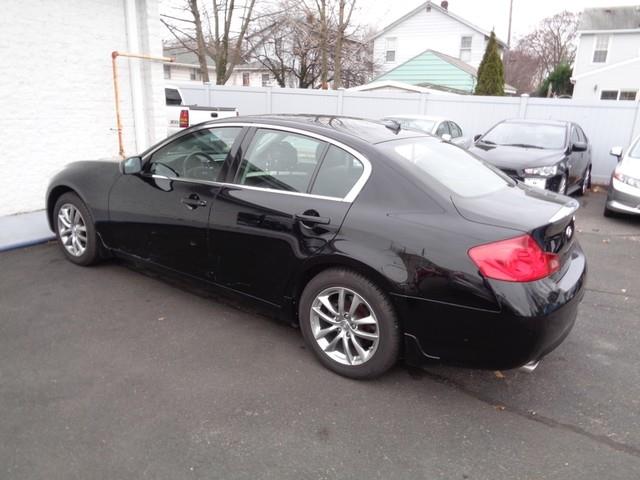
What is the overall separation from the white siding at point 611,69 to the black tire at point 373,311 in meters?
27.5

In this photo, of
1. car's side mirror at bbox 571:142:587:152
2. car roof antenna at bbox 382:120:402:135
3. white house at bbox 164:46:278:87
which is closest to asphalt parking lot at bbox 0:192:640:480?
car roof antenna at bbox 382:120:402:135

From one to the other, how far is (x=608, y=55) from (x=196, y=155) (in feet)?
99.3

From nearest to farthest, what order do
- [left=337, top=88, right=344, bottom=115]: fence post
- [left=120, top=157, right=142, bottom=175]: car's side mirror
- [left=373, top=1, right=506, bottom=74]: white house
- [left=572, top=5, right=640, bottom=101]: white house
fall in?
[left=120, top=157, right=142, bottom=175]: car's side mirror → [left=337, top=88, right=344, bottom=115]: fence post → [left=572, top=5, right=640, bottom=101]: white house → [left=373, top=1, right=506, bottom=74]: white house

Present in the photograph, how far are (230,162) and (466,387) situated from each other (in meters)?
2.29

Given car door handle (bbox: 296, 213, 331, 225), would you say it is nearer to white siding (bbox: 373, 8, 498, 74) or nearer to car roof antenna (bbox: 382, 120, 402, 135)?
car roof antenna (bbox: 382, 120, 402, 135)

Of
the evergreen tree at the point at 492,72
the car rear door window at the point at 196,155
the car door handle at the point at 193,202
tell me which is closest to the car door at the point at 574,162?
the car rear door window at the point at 196,155

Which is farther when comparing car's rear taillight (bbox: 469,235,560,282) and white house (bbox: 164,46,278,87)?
white house (bbox: 164,46,278,87)

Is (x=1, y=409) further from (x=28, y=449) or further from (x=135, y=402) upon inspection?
(x=135, y=402)

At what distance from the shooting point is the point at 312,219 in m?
3.17

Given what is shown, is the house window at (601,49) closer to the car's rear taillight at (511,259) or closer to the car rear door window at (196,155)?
the car rear door window at (196,155)

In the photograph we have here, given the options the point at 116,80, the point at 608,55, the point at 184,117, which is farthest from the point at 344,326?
the point at 608,55

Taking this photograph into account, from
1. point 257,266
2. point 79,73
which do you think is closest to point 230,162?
point 257,266

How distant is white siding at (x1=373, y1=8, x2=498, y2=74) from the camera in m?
29.5

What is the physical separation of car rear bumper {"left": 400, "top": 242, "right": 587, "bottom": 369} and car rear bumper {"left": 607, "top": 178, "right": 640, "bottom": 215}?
582cm
